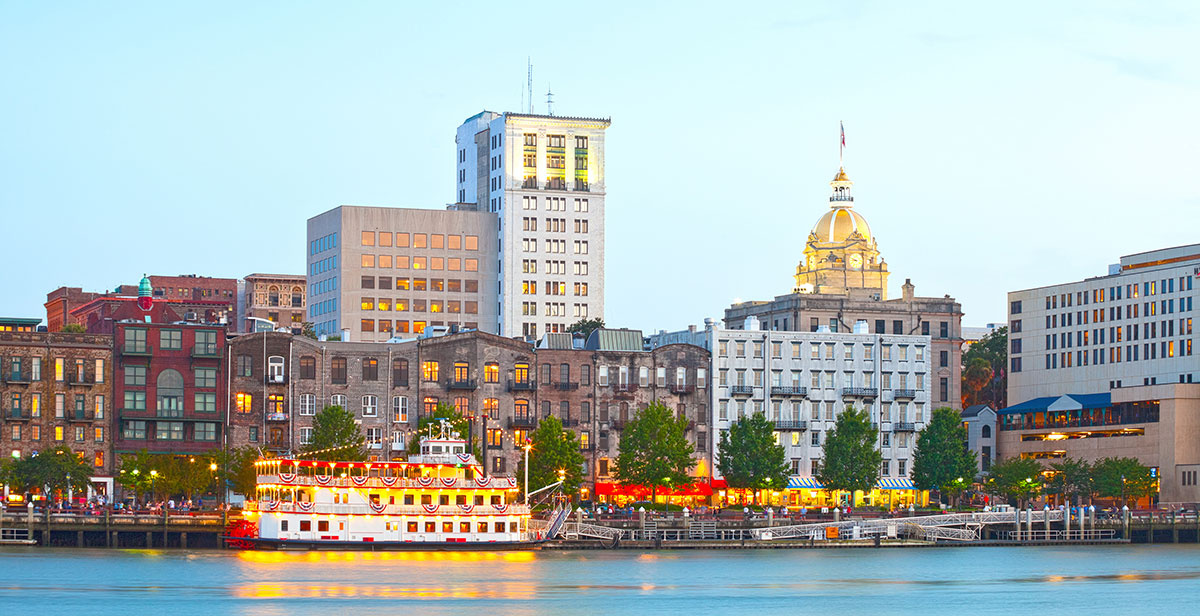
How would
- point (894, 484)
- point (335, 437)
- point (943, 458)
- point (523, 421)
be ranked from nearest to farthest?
point (335, 437) → point (523, 421) → point (943, 458) → point (894, 484)

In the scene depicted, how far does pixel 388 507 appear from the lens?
14050 cm

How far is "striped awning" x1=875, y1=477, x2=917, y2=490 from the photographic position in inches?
7210

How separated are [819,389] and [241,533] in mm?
62075

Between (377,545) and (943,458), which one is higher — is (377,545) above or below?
below

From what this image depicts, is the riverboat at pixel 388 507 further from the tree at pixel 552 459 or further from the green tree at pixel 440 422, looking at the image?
the tree at pixel 552 459

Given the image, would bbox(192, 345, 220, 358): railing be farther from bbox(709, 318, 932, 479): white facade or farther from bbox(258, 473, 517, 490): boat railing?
bbox(709, 318, 932, 479): white facade

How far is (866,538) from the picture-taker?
158625 mm

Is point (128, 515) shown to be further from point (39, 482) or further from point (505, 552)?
point (505, 552)

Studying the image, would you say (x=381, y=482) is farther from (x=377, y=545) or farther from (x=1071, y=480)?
(x=1071, y=480)

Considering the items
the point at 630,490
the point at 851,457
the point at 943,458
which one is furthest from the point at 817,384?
the point at 630,490

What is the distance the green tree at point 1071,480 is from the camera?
189250 mm

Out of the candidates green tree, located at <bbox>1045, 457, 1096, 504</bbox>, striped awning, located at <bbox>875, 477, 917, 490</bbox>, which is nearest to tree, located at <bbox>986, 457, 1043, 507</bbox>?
green tree, located at <bbox>1045, 457, 1096, 504</bbox>

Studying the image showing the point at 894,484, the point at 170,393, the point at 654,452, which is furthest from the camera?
the point at 894,484

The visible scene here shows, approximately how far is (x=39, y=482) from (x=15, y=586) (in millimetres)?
40615
